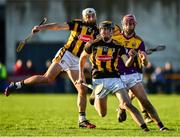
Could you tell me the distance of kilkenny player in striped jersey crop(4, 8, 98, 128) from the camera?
1306cm

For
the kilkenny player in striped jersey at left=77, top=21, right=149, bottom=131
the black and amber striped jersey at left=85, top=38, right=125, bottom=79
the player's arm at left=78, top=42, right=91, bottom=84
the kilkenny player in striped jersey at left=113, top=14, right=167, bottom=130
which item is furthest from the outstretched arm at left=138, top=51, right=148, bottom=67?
the player's arm at left=78, top=42, right=91, bottom=84

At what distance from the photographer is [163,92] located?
3544 centimetres

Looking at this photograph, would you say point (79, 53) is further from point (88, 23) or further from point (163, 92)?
point (163, 92)

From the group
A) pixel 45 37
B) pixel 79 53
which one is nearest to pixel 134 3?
pixel 45 37

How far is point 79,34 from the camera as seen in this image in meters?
13.2

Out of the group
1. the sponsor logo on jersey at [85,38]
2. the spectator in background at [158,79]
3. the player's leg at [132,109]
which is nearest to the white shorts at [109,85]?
the player's leg at [132,109]

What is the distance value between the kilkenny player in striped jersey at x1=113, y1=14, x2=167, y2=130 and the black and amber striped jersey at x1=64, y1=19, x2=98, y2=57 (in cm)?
70

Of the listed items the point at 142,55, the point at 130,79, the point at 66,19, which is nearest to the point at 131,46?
the point at 142,55

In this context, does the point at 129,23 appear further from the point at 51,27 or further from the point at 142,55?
the point at 51,27

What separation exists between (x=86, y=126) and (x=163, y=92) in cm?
2283

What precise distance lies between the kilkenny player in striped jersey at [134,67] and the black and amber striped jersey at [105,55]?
17.3 inches

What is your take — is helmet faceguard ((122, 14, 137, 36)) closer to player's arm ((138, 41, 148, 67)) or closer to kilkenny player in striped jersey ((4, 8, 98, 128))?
player's arm ((138, 41, 148, 67))

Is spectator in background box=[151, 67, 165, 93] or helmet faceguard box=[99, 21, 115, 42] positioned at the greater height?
helmet faceguard box=[99, 21, 115, 42]

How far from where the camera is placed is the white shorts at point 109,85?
1200cm
